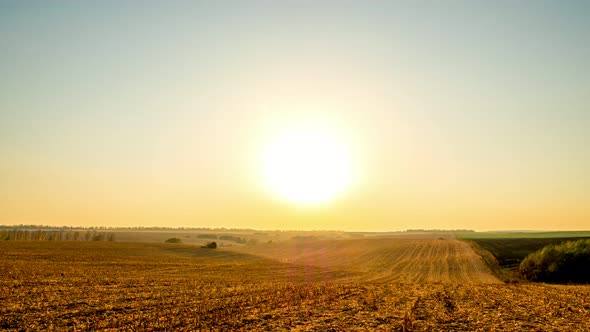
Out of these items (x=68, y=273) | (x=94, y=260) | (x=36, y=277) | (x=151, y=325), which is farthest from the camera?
(x=94, y=260)

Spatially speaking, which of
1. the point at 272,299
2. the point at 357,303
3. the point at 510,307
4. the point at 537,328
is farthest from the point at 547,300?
the point at 272,299

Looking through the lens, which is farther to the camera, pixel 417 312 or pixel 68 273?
pixel 68 273

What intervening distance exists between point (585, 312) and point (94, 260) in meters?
58.6

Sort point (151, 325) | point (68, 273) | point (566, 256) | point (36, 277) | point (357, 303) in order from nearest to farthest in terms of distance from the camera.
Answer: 1. point (151, 325)
2. point (357, 303)
3. point (36, 277)
4. point (68, 273)
5. point (566, 256)

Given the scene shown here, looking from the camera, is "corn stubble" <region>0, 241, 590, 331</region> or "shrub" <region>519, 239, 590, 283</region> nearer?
"corn stubble" <region>0, 241, 590, 331</region>

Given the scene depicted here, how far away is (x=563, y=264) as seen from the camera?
56656 mm

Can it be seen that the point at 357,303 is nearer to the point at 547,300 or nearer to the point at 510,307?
the point at 510,307

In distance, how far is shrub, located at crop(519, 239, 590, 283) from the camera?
182 feet

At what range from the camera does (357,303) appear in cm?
2967

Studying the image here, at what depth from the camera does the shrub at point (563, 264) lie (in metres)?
55.4

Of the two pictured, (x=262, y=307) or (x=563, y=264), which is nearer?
(x=262, y=307)

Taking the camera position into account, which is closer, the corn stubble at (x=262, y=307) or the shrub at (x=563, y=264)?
the corn stubble at (x=262, y=307)

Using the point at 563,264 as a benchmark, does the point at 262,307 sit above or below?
below

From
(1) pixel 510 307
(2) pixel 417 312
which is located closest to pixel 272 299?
(2) pixel 417 312
